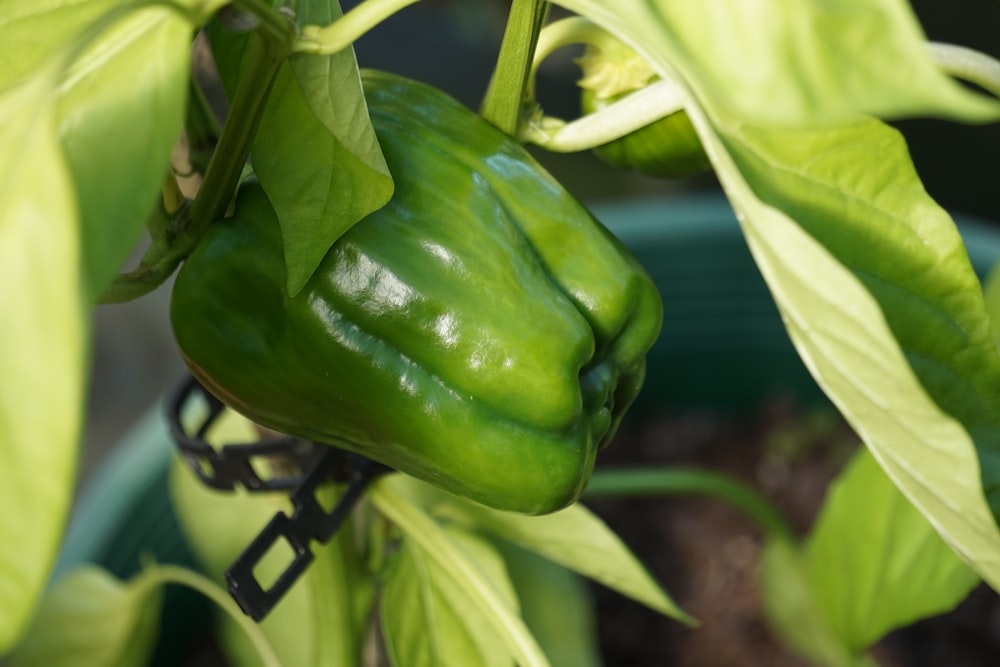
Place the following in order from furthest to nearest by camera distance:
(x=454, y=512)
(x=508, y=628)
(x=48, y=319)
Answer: (x=454, y=512) → (x=508, y=628) → (x=48, y=319)

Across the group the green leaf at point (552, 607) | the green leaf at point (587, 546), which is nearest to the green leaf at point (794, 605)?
the green leaf at point (552, 607)

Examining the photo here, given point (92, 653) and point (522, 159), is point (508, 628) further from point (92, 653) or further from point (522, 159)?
point (92, 653)

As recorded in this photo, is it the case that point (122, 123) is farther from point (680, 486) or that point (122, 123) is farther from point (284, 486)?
point (680, 486)

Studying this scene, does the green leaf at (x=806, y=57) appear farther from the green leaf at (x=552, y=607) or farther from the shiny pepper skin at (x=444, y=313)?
the green leaf at (x=552, y=607)

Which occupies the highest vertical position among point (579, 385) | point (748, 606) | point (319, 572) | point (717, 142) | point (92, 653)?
point (717, 142)

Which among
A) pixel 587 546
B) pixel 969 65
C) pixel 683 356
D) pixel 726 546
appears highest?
pixel 969 65

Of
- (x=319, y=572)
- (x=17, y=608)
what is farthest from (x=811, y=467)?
(x=17, y=608)

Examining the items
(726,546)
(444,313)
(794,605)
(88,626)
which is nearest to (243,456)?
(444,313)
